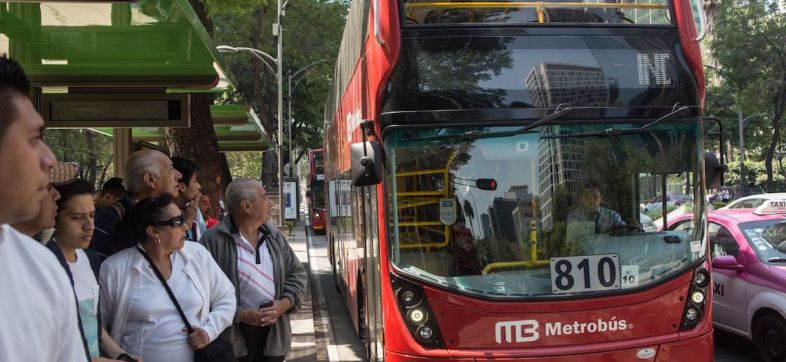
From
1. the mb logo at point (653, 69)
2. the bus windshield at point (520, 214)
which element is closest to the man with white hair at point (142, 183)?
the bus windshield at point (520, 214)

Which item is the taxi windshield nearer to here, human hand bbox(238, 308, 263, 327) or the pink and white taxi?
the pink and white taxi

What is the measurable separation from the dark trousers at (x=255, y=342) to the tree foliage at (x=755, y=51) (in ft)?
84.1

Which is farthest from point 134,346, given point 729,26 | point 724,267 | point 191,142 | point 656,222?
point 729,26

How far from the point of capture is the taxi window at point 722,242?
7.43 metres

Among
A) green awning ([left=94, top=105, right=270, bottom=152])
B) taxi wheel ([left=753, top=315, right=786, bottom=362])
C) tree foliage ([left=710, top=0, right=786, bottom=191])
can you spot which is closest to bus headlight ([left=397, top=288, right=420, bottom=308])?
taxi wheel ([left=753, top=315, right=786, bottom=362])

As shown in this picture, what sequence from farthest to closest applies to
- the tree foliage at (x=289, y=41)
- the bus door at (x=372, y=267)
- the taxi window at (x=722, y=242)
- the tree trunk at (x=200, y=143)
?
the tree foliage at (x=289, y=41) < the tree trunk at (x=200, y=143) < the taxi window at (x=722, y=242) < the bus door at (x=372, y=267)

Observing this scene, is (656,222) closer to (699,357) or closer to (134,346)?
(699,357)

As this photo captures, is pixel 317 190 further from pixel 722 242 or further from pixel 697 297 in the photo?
pixel 697 297

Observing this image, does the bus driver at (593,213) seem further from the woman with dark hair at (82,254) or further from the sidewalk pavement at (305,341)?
the woman with dark hair at (82,254)

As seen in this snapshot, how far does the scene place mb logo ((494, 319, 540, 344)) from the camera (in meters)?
4.75

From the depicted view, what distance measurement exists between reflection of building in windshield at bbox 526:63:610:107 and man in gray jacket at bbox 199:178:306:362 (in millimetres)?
1979

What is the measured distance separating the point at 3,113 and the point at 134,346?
7.08ft

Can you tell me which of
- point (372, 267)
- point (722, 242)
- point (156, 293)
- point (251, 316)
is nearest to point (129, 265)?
point (156, 293)

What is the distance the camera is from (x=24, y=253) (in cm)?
156
